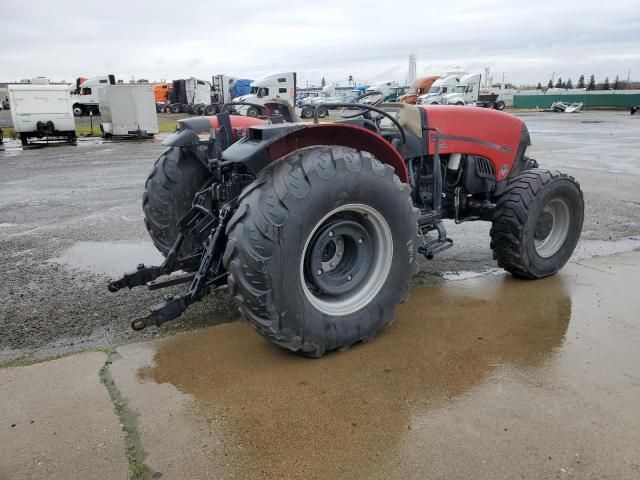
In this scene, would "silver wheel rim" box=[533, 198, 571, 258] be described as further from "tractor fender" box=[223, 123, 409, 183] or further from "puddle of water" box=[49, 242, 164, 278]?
"puddle of water" box=[49, 242, 164, 278]

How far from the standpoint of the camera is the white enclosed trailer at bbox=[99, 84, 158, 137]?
2166 cm

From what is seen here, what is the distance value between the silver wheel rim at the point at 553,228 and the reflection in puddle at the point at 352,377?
621mm

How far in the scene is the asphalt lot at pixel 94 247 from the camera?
13.0ft

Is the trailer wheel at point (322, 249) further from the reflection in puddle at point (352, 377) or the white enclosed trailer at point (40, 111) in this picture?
the white enclosed trailer at point (40, 111)

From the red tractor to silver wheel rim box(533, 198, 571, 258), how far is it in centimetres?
1

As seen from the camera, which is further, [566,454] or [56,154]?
[56,154]

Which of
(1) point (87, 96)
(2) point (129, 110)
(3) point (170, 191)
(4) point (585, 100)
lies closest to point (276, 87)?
(1) point (87, 96)

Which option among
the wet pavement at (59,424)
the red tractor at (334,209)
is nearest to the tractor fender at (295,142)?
the red tractor at (334,209)

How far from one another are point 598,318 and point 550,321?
0.38 meters

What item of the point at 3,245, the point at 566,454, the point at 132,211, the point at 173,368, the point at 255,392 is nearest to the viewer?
the point at 566,454

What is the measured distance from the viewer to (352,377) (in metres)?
3.14

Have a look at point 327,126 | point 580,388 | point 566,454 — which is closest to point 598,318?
point 580,388

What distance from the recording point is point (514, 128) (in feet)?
16.3

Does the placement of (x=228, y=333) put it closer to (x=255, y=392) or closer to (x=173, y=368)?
(x=173, y=368)
